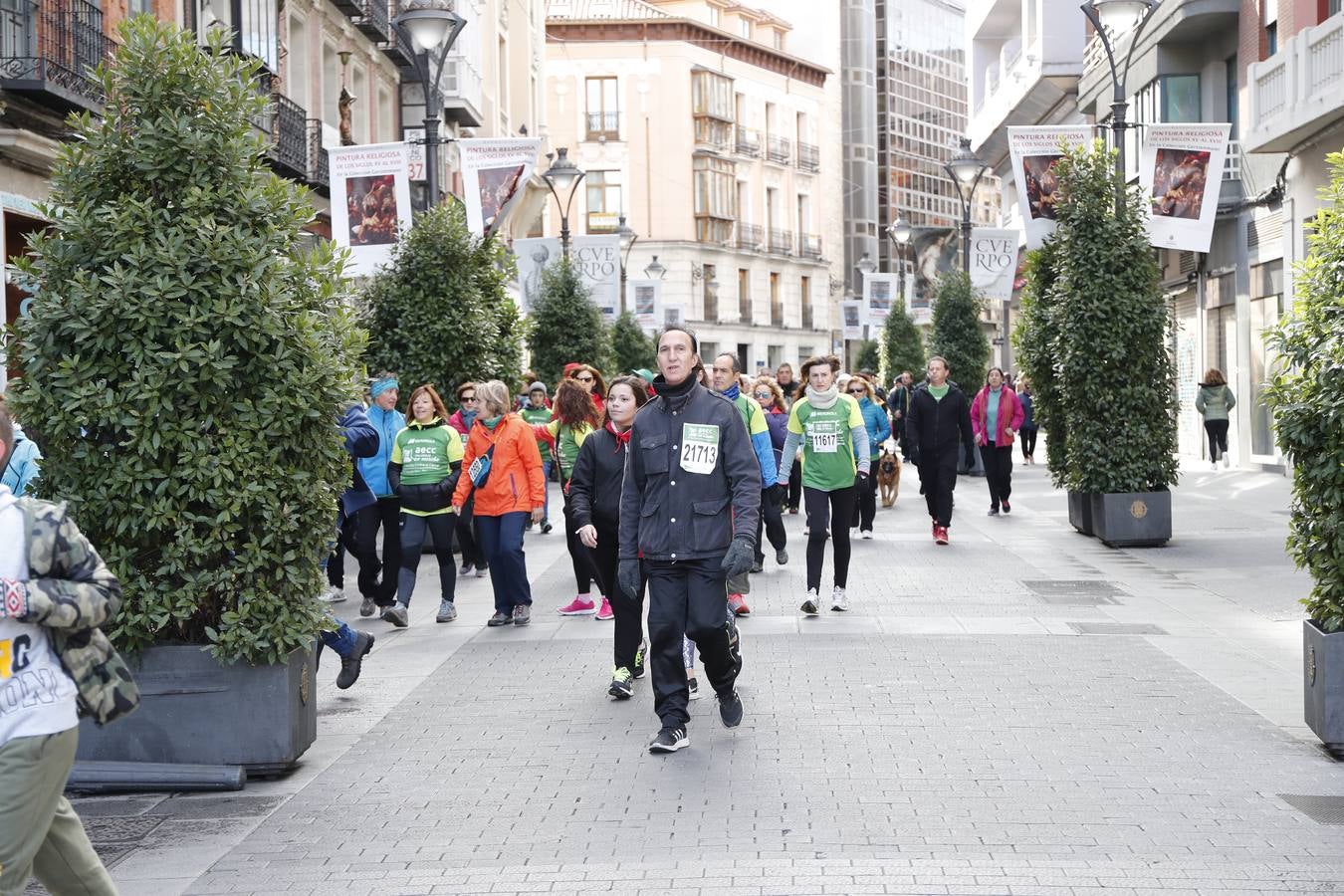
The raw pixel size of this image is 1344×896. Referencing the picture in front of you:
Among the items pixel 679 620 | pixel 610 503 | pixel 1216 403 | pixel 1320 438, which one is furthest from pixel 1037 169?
pixel 679 620

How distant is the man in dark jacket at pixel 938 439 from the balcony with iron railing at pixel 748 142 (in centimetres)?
6108

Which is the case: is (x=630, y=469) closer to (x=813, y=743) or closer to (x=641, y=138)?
(x=813, y=743)

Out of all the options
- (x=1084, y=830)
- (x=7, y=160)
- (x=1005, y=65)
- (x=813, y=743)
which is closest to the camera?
(x=1084, y=830)

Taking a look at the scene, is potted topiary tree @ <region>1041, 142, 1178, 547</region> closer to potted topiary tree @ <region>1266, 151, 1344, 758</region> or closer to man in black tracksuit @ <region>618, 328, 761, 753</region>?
potted topiary tree @ <region>1266, 151, 1344, 758</region>

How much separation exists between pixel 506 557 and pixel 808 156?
240ft

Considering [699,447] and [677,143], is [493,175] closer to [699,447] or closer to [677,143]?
[699,447]

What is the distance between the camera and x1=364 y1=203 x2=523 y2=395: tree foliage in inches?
741

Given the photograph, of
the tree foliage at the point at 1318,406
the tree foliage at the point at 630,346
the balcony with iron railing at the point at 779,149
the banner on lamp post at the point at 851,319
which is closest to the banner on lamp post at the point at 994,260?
the tree foliage at the point at 630,346

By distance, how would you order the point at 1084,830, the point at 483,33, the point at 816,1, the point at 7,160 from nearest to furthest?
the point at 1084,830 < the point at 7,160 < the point at 483,33 < the point at 816,1

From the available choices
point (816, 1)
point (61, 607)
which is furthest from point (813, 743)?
point (816, 1)

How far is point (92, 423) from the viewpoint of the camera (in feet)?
23.0

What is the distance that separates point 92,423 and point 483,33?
3785 cm

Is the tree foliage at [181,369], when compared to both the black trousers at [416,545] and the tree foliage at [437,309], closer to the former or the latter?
the black trousers at [416,545]

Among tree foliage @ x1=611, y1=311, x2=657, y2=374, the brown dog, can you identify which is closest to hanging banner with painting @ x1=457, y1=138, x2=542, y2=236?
the brown dog
